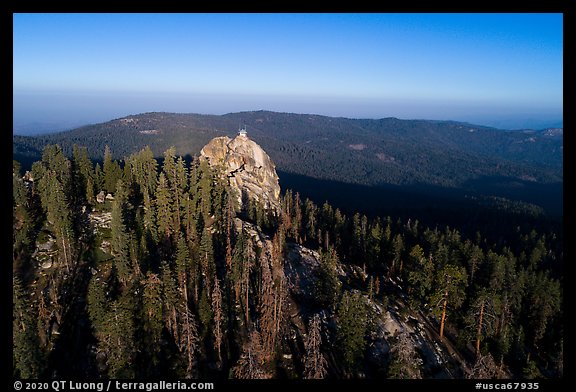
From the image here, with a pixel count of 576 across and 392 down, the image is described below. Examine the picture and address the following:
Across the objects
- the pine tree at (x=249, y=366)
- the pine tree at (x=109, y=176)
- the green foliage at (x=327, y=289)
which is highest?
the pine tree at (x=109, y=176)

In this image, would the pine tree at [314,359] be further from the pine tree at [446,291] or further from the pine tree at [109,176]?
the pine tree at [109,176]

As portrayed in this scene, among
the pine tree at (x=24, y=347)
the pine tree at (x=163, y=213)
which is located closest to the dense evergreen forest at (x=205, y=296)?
the pine tree at (x=24, y=347)

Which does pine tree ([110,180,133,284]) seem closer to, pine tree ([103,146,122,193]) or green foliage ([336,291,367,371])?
Result: pine tree ([103,146,122,193])

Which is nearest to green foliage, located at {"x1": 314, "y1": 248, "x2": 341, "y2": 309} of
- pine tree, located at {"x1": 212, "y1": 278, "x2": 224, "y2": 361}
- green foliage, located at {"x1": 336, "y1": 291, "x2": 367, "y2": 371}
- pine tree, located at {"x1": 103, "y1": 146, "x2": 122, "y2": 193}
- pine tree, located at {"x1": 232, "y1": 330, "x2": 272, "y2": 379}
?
green foliage, located at {"x1": 336, "y1": 291, "x2": 367, "y2": 371}

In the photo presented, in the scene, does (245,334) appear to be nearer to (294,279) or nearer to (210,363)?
(210,363)

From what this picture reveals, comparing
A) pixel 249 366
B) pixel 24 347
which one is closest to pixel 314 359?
pixel 249 366
